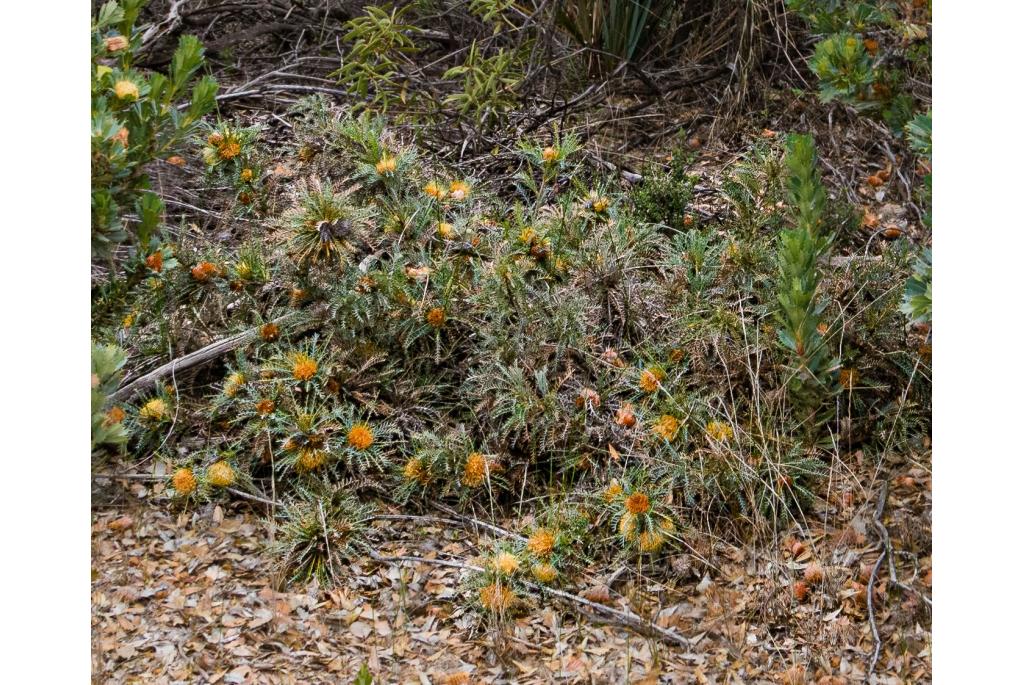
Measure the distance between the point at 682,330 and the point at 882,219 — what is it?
511 millimetres

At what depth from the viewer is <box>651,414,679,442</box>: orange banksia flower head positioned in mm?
1965

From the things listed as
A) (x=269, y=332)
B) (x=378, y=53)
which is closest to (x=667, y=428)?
(x=269, y=332)

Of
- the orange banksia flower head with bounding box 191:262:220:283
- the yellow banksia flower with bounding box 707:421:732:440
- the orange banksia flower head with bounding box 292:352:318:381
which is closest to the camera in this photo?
the yellow banksia flower with bounding box 707:421:732:440

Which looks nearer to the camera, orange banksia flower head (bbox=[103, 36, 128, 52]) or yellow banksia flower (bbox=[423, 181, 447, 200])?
orange banksia flower head (bbox=[103, 36, 128, 52])

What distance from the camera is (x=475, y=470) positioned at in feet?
6.44

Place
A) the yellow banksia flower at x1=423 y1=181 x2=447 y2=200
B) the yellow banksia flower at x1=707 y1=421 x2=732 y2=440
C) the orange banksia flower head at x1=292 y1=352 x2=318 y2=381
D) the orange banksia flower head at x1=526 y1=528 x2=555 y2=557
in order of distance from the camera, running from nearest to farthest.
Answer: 1. the orange banksia flower head at x1=526 y1=528 x2=555 y2=557
2. the yellow banksia flower at x1=707 y1=421 x2=732 y2=440
3. the orange banksia flower head at x1=292 y1=352 x2=318 y2=381
4. the yellow banksia flower at x1=423 y1=181 x2=447 y2=200

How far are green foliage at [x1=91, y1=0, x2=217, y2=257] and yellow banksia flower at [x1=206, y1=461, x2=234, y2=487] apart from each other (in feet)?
1.38

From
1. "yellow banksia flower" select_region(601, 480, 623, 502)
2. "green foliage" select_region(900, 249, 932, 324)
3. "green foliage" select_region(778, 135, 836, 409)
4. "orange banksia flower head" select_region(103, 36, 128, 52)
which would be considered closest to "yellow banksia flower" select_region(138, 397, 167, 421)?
"orange banksia flower head" select_region(103, 36, 128, 52)

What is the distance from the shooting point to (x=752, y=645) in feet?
5.75

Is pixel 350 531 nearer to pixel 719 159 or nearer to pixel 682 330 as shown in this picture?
pixel 682 330

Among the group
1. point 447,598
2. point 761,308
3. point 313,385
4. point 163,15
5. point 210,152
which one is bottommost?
point 447,598

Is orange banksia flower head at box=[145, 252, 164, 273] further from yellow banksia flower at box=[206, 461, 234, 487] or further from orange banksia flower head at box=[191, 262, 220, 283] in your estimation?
yellow banksia flower at box=[206, 461, 234, 487]

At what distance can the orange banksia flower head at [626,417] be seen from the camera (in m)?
1.98
